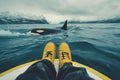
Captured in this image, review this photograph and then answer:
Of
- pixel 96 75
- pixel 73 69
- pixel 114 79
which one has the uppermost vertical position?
pixel 73 69

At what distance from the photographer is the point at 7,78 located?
3.97m

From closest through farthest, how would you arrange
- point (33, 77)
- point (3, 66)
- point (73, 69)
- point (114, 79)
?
point (33, 77) → point (73, 69) → point (114, 79) → point (3, 66)

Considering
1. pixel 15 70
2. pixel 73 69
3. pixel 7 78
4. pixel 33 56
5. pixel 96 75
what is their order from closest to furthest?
pixel 73 69
pixel 7 78
pixel 96 75
pixel 15 70
pixel 33 56

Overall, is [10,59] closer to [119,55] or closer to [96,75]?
[96,75]

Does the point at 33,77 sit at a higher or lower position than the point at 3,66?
higher

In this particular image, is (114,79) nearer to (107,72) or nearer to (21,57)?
(107,72)

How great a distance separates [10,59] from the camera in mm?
7090

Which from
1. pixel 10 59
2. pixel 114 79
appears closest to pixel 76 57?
pixel 114 79

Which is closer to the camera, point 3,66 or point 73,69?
point 73,69

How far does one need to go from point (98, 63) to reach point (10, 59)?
3.91 meters

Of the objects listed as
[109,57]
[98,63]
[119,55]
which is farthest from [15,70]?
[119,55]

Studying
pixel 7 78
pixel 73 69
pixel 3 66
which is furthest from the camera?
pixel 3 66

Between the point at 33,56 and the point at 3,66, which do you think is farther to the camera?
the point at 33,56

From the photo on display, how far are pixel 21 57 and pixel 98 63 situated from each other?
357cm
